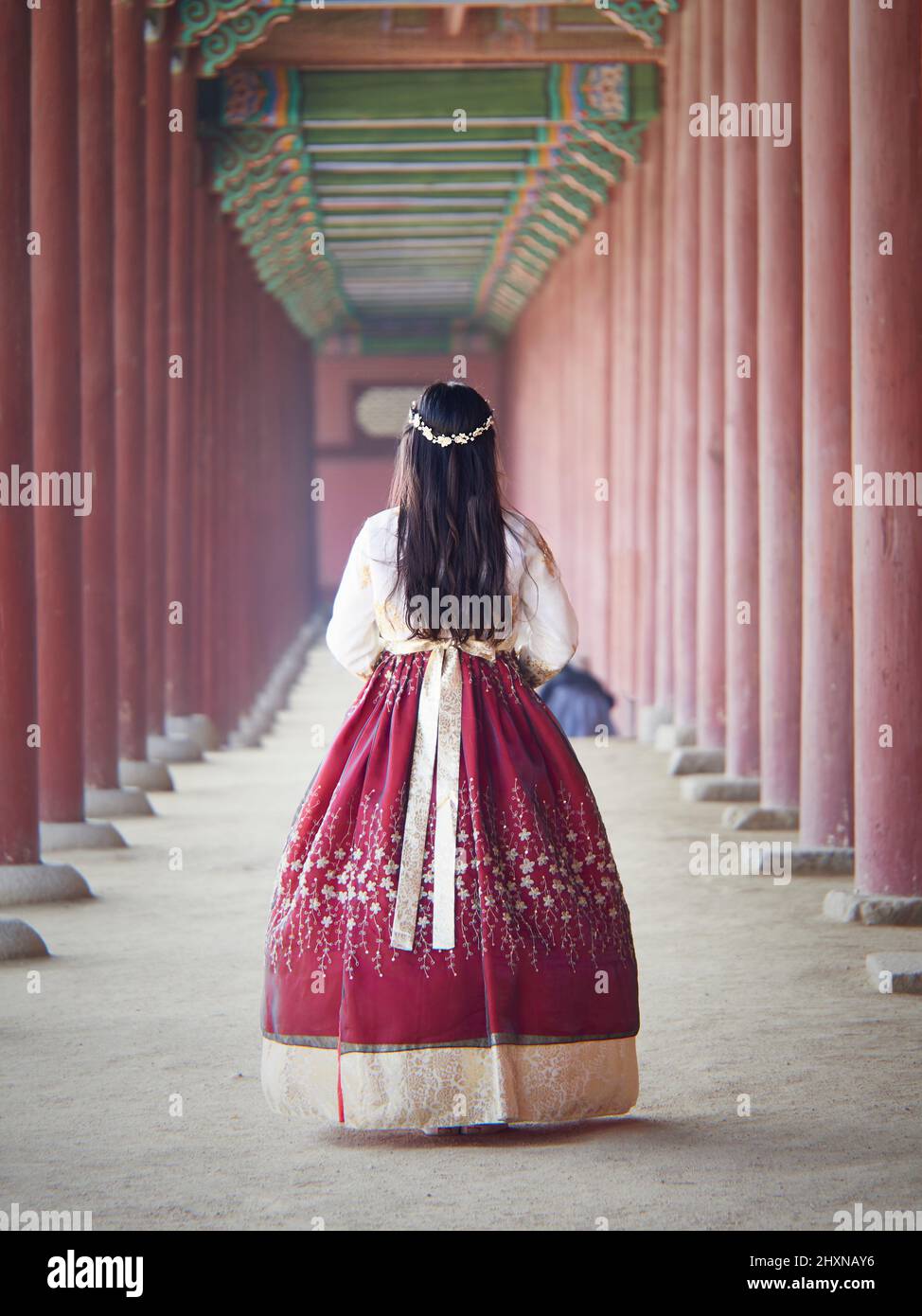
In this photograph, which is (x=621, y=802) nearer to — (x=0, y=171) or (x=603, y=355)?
(x=0, y=171)

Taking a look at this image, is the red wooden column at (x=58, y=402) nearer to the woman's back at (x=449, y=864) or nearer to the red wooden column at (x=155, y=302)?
the red wooden column at (x=155, y=302)

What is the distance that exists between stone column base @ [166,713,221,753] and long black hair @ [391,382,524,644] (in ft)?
34.3

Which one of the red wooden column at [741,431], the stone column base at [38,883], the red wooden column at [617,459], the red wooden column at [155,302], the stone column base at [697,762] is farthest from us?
the red wooden column at [617,459]

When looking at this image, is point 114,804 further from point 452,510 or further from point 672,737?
point 452,510

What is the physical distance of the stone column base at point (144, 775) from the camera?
12453 mm

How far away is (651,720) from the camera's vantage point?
52.3ft

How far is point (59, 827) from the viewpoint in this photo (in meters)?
9.72

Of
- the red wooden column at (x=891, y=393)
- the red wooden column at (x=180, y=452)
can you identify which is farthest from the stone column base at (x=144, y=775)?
the red wooden column at (x=891, y=393)

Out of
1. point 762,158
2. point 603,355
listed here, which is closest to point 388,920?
point 762,158

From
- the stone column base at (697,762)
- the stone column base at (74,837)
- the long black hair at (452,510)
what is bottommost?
the stone column base at (74,837)

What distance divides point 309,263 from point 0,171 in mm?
18070

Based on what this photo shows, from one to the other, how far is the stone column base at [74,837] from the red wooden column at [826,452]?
3515 mm

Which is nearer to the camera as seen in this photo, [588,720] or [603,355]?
[588,720]

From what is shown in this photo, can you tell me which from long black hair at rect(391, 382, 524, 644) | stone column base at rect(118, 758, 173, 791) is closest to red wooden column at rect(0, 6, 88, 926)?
long black hair at rect(391, 382, 524, 644)
